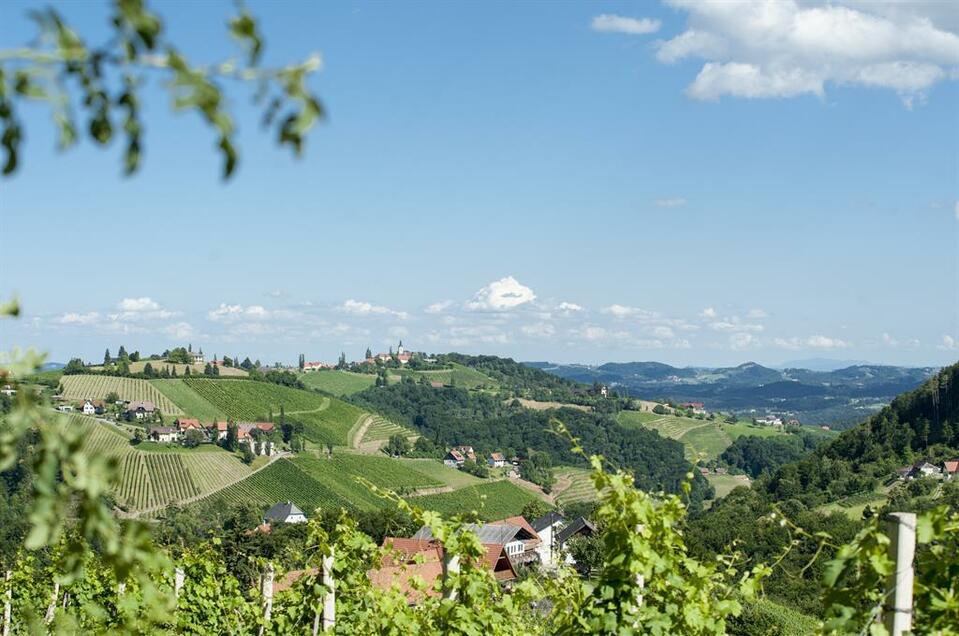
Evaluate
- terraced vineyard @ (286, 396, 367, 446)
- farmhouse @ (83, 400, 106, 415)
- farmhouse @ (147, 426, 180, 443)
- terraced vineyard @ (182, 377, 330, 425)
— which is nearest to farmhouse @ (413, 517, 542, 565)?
farmhouse @ (147, 426, 180, 443)

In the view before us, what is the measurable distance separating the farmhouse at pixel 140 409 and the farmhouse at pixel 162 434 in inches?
242

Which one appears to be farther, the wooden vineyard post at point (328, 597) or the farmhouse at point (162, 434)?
the farmhouse at point (162, 434)

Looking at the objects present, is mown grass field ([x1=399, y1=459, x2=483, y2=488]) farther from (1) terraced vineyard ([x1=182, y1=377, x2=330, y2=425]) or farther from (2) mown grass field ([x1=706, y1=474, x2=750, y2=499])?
(2) mown grass field ([x1=706, y1=474, x2=750, y2=499])

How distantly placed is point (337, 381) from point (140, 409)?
269 feet

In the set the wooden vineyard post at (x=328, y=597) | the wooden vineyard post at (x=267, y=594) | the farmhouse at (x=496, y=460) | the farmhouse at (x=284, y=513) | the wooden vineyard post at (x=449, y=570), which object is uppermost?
the wooden vineyard post at (x=449, y=570)

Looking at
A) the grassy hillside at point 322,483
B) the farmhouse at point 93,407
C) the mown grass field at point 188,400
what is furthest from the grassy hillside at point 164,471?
the mown grass field at point 188,400

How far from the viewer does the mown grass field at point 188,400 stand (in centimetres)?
10825

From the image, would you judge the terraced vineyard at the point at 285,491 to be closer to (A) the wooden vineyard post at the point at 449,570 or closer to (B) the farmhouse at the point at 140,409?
(B) the farmhouse at the point at 140,409

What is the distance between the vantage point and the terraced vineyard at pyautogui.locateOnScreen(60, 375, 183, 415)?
4188 inches

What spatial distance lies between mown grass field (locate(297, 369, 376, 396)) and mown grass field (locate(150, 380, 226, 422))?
60347mm

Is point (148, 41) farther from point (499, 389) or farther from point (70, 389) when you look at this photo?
point (499, 389)

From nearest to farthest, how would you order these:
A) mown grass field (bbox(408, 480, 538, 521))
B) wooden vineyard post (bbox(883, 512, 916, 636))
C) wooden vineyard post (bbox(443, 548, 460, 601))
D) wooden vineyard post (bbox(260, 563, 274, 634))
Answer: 1. wooden vineyard post (bbox(883, 512, 916, 636))
2. wooden vineyard post (bbox(443, 548, 460, 601))
3. wooden vineyard post (bbox(260, 563, 274, 634))
4. mown grass field (bbox(408, 480, 538, 521))

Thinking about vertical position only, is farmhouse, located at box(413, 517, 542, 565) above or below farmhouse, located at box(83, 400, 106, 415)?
below

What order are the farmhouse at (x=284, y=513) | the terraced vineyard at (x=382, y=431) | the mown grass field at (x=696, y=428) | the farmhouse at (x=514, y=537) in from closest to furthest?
the farmhouse at (x=514, y=537)
the farmhouse at (x=284, y=513)
the terraced vineyard at (x=382, y=431)
the mown grass field at (x=696, y=428)
